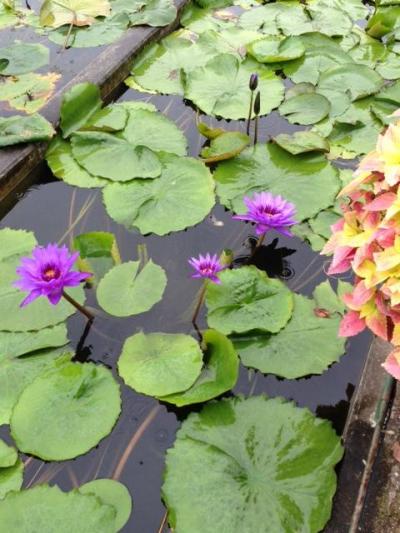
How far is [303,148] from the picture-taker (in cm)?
280

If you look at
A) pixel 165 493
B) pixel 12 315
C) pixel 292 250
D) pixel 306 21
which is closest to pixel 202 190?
pixel 292 250

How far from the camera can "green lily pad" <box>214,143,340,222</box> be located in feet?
8.59

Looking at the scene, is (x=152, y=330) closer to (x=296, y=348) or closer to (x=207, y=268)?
(x=207, y=268)

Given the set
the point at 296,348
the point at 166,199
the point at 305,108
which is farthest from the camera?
the point at 305,108

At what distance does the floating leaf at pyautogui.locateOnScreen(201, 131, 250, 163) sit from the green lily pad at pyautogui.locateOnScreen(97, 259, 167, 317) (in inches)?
35.1

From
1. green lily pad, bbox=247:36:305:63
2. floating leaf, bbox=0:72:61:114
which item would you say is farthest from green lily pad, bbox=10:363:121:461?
green lily pad, bbox=247:36:305:63

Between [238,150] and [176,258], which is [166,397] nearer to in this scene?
[176,258]

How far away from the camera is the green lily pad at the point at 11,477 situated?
171 centimetres

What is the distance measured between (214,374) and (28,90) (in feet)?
7.51

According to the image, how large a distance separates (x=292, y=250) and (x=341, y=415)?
866mm

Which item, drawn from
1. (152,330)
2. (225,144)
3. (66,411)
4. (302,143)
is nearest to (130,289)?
(152,330)

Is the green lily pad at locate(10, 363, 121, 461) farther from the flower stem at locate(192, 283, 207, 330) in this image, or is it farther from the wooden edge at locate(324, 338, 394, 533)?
the wooden edge at locate(324, 338, 394, 533)

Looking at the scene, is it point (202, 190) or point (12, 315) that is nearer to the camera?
point (12, 315)

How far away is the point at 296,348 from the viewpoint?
2027 millimetres
